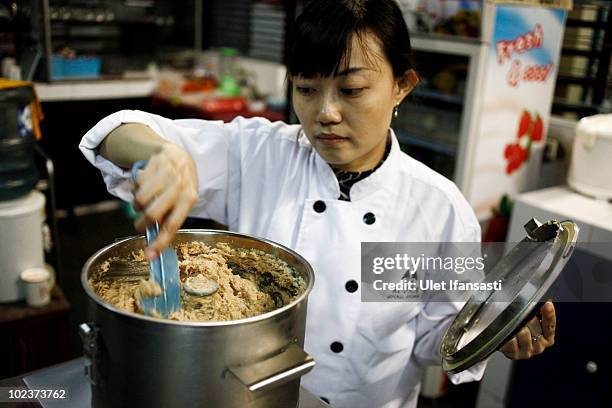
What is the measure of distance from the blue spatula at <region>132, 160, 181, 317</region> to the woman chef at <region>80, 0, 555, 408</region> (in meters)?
0.29

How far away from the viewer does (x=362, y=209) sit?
1224 millimetres

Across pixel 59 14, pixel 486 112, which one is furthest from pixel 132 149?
pixel 59 14

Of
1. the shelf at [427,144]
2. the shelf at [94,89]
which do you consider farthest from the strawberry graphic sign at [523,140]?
the shelf at [94,89]

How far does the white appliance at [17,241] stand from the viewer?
87.8 inches

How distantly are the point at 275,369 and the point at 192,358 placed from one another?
105mm

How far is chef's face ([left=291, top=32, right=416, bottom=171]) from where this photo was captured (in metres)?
1.07

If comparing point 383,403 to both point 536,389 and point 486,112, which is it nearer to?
point 536,389

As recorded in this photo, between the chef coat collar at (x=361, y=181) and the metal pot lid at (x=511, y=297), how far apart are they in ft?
1.08

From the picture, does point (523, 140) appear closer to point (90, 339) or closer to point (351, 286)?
point (351, 286)

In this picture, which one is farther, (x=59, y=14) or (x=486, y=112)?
(x=59, y=14)

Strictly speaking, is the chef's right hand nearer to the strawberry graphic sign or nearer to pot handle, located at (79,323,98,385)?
pot handle, located at (79,323,98,385)

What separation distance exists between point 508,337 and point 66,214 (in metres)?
4.42

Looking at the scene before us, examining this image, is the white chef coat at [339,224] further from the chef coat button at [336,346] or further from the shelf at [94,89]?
the shelf at [94,89]

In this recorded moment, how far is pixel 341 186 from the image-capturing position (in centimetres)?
127
